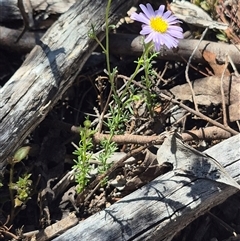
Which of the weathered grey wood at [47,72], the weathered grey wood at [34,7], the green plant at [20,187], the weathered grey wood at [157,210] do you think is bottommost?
the weathered grey wood at [157,210]

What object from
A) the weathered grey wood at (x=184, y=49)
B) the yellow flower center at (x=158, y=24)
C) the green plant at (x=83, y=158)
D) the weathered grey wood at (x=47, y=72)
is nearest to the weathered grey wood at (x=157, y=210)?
the green plant at (x=83, y=158)

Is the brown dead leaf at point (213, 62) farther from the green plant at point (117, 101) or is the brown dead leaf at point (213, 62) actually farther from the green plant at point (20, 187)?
the green plant at point (20, 187)

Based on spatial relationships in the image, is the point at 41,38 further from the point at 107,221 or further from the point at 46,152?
the point at 107,221

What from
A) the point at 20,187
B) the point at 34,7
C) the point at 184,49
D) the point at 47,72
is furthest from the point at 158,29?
the point at 34,7

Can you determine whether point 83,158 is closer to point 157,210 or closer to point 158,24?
point 157,210

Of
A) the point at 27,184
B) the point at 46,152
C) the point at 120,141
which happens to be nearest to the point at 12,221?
the point at 27,184

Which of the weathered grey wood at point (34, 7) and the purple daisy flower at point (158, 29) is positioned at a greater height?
the weathered grey wood at point (34, 7)

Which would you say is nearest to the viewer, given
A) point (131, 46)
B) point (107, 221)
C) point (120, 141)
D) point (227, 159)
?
point (107, 221)
